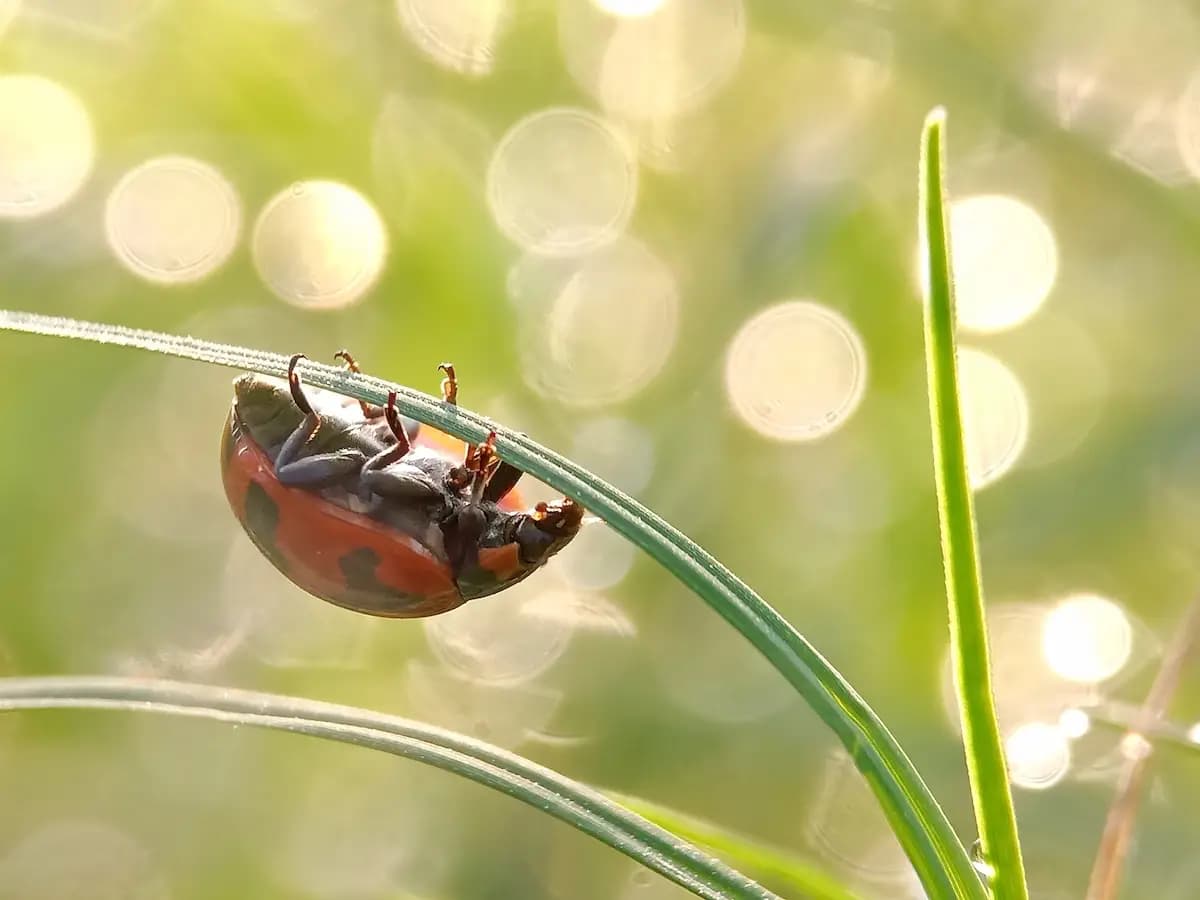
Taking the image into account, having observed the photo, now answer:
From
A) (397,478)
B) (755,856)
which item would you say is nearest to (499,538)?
(397,478)

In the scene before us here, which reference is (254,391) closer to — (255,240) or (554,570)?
(554,570)

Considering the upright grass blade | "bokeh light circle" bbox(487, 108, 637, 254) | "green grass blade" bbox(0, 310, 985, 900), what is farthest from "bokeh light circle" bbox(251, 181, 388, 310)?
the upright grass blade

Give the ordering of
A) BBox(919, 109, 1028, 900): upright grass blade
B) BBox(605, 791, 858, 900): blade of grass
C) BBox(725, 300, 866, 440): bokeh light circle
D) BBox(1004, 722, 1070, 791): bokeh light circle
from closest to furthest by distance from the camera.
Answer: BBox(919, 109, 1028, 900): upright grass blade < BBox(605, 791, 858, 900): blade of grass < BBox(1004, 722, 1070, 791): bokeh light circle < BBox(725, 300, 866, 440): bokeh light circle

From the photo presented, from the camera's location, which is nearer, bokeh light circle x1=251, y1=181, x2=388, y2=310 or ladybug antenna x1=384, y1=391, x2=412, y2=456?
ladybug antenna x1=384, y1=391, x2=412, y2=456

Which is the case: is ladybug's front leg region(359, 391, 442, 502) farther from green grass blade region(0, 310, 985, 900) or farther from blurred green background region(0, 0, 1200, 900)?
green grass blade region(0, 310, 985, 900)

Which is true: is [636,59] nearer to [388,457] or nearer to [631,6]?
[631,6]

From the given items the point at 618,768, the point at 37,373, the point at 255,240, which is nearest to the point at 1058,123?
the point at 618,768

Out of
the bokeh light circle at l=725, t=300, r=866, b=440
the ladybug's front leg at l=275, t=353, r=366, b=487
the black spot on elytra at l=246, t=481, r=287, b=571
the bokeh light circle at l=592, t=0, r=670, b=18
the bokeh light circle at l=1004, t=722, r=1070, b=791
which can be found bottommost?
the black spot on elytra at l=246, t=481, r=287, b=571
